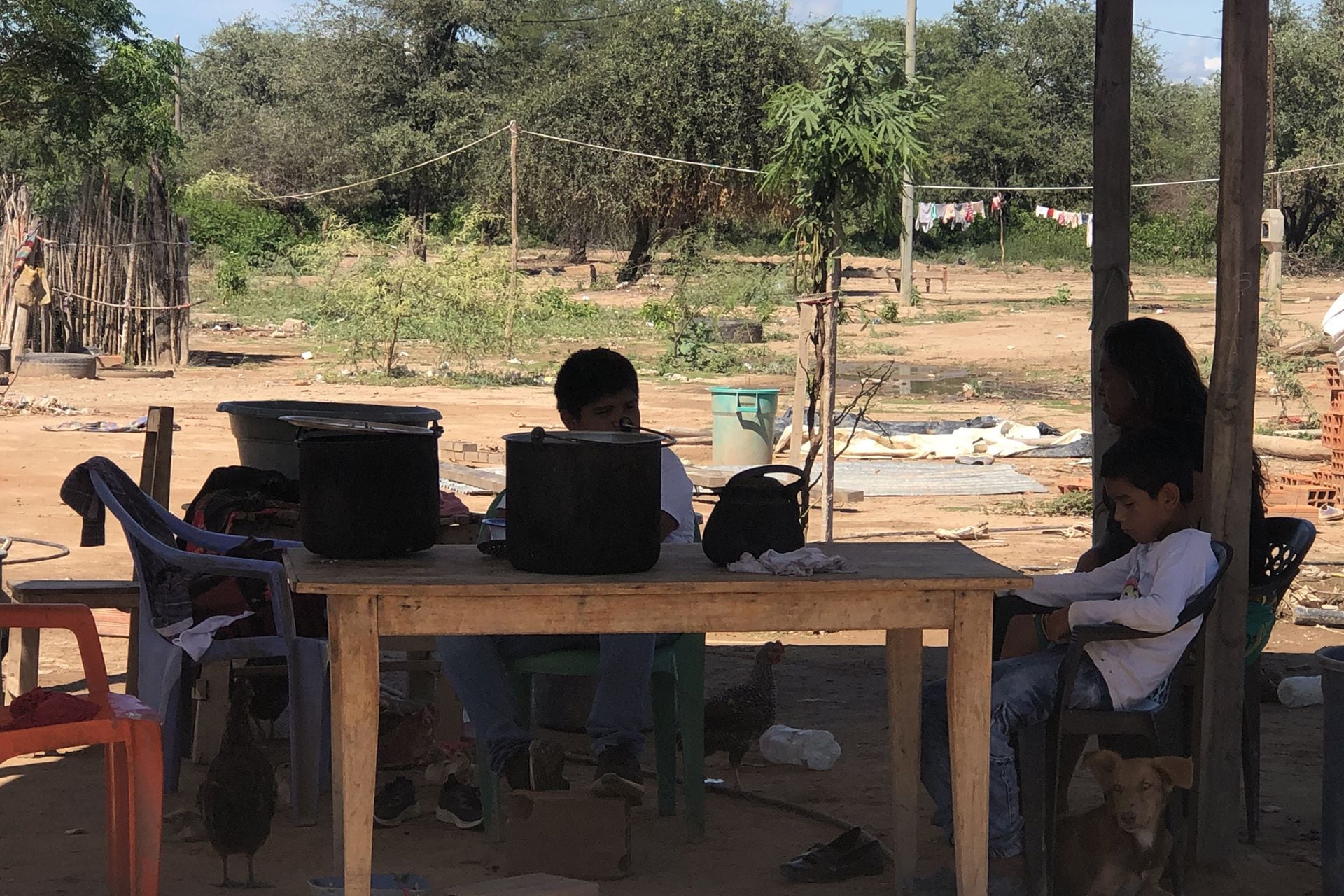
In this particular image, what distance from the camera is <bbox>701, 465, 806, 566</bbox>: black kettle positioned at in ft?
10.5

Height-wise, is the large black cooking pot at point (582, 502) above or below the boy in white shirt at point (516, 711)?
above

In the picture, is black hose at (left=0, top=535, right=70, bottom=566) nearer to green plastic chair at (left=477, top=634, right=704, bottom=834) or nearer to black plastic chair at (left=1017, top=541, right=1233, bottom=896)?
green plastic chair at (left=477, top=634, right=704, bottom=834)

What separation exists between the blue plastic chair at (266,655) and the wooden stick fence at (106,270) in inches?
569

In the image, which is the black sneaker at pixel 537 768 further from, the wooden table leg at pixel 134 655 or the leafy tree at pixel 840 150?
the leafy tree at pixel 840 150

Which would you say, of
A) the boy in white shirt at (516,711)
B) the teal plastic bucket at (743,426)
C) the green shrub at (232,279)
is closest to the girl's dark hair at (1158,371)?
the boy in white shirt at (516,711)

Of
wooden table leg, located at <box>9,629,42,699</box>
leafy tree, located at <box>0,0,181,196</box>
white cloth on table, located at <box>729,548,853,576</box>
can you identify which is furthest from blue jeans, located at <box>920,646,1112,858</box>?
leafy tree, located at <box>0,0,181,196</box>

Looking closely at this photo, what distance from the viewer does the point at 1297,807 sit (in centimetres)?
430

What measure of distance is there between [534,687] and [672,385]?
1289cm

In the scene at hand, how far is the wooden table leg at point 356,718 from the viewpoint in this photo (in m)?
2.97

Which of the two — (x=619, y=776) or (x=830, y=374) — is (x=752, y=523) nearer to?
(x=619, y=776)

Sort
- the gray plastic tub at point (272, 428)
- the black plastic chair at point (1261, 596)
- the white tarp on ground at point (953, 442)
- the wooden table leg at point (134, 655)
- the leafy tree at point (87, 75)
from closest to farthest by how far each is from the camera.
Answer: the black plastic chair at point (1261, 596)
the wooden table leg at point (134, 655)
the gray plastic tub at point (272, 428)
the white tarp on ground at point (953, 442)
the leafy tree at point (87, 75)

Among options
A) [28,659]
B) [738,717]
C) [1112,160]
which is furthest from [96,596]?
[1112,160]

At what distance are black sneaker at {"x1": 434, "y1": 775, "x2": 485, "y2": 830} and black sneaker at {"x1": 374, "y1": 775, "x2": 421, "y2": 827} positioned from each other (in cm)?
8

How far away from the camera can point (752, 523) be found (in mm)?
3201
